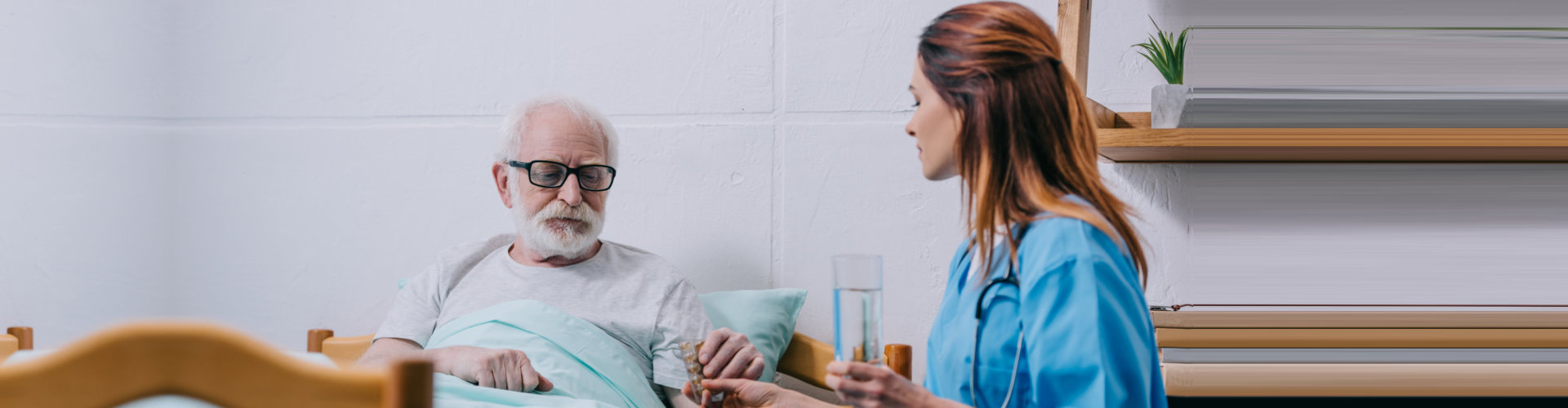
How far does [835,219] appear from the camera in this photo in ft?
7.27

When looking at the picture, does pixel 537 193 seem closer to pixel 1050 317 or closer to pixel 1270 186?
pixel 1050 317

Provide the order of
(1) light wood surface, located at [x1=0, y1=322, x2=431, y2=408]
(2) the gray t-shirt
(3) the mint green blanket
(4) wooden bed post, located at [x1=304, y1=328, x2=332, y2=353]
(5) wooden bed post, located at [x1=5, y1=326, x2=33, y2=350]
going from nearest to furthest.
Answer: (1) light wood surface, located at [x1=0, y1=322, x2=431, y2=408] < (3) the mint green blanket < (2) the gray t-shirt < (5) wooden bed post, located at [x1=5, y1=326, x2=33, y2=350] < (4) wooden bed post, located at [x1=304, y1=328, x2=332, y2=353]

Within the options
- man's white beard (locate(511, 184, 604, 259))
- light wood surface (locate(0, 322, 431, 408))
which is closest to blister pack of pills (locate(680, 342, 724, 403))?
man's white beard (locate(511, 184, 604, 259))

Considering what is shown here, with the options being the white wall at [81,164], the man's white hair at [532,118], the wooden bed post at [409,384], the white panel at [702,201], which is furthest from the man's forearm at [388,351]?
the wooden bed post at [409,384]

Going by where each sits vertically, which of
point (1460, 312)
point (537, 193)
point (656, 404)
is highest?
point (537, 193)

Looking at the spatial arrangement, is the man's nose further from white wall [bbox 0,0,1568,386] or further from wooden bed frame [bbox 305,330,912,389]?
wooden bed frame [bbox 305,330,912,389]

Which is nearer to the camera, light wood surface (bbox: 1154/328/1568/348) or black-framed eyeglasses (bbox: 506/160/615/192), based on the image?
light wood surface (bbox: 1154/328/1568/348)

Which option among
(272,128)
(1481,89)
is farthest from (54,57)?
(1481,89)

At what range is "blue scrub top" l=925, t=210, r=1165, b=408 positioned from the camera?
1020 millimetres

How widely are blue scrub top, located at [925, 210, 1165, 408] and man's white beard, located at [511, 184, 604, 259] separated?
1063 mm

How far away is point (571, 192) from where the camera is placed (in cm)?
200

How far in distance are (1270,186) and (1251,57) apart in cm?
29

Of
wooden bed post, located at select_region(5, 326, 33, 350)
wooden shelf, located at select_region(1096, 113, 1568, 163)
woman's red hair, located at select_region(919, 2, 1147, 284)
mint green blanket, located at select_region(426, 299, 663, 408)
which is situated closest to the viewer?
woman's red hair, located at select_region(919, 2, 1147, 284)

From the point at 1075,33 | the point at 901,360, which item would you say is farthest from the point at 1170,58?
the point at 901,360
